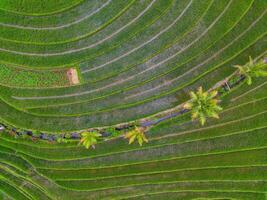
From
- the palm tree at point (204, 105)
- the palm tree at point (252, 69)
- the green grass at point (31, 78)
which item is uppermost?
the green grass at point (31, 78)

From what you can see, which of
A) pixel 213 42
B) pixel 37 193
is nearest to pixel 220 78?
pixel 213 42

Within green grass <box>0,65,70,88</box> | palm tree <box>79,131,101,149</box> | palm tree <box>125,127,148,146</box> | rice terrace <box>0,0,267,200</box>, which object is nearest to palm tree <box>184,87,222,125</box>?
rice terrace <box>0,0,267,200</box>

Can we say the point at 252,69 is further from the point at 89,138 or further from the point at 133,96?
the point at 89,138

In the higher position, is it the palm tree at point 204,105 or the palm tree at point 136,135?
the palm tree at point 204,105

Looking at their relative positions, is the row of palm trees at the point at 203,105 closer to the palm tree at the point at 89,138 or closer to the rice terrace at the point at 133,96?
the palm tree at the point at 89,138

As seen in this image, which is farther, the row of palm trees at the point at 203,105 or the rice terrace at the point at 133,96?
the rice terrace at the point at 133,96

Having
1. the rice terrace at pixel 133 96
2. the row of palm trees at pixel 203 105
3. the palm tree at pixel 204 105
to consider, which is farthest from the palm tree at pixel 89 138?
the palm tree at pixel 204 105
